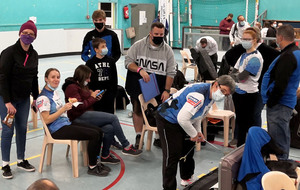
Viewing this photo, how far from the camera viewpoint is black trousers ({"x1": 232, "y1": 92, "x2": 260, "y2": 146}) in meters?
5.12

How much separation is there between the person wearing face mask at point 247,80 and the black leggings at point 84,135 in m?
1.88

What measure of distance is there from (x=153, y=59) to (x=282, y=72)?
1785 mm

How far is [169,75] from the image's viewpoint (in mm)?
5395

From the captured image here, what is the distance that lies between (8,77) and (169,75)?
6.88 ft

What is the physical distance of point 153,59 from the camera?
5312 mm

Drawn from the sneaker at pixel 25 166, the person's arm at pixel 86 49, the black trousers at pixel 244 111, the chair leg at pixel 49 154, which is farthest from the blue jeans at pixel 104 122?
the black trousers at pixel 244 111

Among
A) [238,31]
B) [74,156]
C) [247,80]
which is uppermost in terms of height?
[238,31]

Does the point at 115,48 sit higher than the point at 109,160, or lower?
higher

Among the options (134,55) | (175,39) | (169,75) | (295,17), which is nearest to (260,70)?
(169,75)

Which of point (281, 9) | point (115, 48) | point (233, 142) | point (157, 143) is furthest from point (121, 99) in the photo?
point (281, 9)

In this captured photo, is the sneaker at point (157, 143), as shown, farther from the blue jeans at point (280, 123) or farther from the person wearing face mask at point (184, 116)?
the blue jeans at point (280, 123)

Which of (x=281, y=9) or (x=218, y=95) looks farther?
(x=281, y=9)

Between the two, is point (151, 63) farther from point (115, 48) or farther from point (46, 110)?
point (46, 110)

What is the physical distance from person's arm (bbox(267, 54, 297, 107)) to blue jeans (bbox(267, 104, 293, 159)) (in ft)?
0.58
